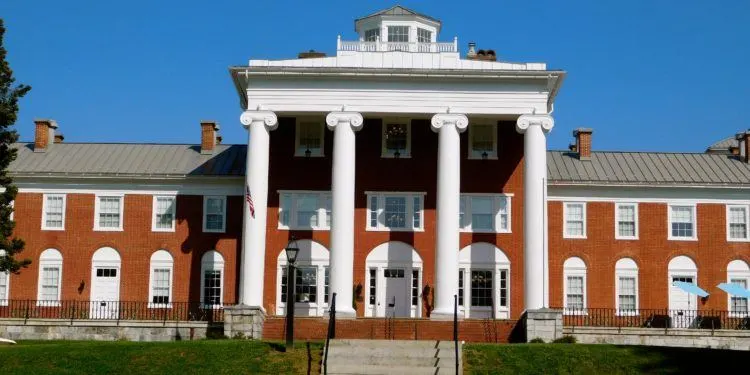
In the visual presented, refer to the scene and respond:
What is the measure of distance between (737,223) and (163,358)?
96.8ft

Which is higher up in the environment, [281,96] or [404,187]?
[281,96]

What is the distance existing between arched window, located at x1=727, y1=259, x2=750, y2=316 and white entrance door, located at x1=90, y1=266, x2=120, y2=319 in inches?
1089

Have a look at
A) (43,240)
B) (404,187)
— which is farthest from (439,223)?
(43,240)

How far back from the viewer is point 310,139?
49469mm

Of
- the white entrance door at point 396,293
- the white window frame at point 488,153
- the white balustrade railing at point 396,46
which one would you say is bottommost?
the white entrance door at point 396,293

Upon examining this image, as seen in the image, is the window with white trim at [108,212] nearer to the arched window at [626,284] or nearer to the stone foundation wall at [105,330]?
the stone foundation wall at [105,330]

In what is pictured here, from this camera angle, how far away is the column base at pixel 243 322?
43.1 metres

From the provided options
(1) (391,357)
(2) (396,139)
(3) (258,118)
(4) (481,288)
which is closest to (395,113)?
(2) (396,139)

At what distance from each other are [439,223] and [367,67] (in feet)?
23.6

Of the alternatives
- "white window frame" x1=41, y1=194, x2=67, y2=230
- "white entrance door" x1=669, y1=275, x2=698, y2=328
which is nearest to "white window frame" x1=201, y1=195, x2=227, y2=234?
"white window frame" x1=41, y1=194, x2=67, y2=230

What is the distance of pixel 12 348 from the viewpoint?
34.7 meters

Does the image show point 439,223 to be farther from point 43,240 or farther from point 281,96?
point 43,240

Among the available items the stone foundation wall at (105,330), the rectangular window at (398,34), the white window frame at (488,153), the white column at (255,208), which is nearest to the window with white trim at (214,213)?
the white column at (255,208)

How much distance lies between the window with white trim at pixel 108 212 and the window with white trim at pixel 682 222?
25.3 m
